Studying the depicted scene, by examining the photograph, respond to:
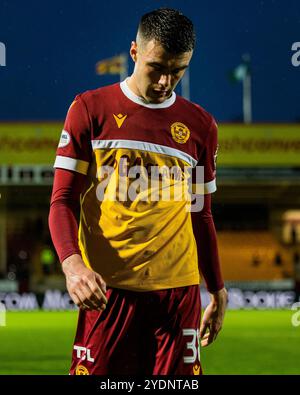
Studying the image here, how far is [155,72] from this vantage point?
11.2ft

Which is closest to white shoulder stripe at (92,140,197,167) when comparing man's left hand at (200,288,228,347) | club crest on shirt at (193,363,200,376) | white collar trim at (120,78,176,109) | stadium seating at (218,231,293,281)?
white collar trim at (120,78,176,109)

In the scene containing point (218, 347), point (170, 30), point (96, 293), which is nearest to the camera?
point (96, 293)

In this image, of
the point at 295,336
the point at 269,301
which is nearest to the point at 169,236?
the point at 295,336

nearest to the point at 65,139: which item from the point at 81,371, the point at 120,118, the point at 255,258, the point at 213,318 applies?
the point at 120,118

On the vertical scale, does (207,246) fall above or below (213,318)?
above

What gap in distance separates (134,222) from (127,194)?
0.34 ft

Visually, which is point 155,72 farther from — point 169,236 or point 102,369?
point 102,369

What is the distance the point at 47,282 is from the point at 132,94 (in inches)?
1040

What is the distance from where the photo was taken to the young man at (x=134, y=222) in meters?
3.42

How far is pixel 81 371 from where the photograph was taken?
3.51 meters

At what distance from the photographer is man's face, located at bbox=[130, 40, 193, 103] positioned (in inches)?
134

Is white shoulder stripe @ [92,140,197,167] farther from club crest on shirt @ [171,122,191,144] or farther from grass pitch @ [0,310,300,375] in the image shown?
grass pitch @ [0,310,300,375]

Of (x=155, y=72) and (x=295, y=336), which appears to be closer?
(x=155, y=72)

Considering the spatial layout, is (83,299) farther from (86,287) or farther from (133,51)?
(133,51)
